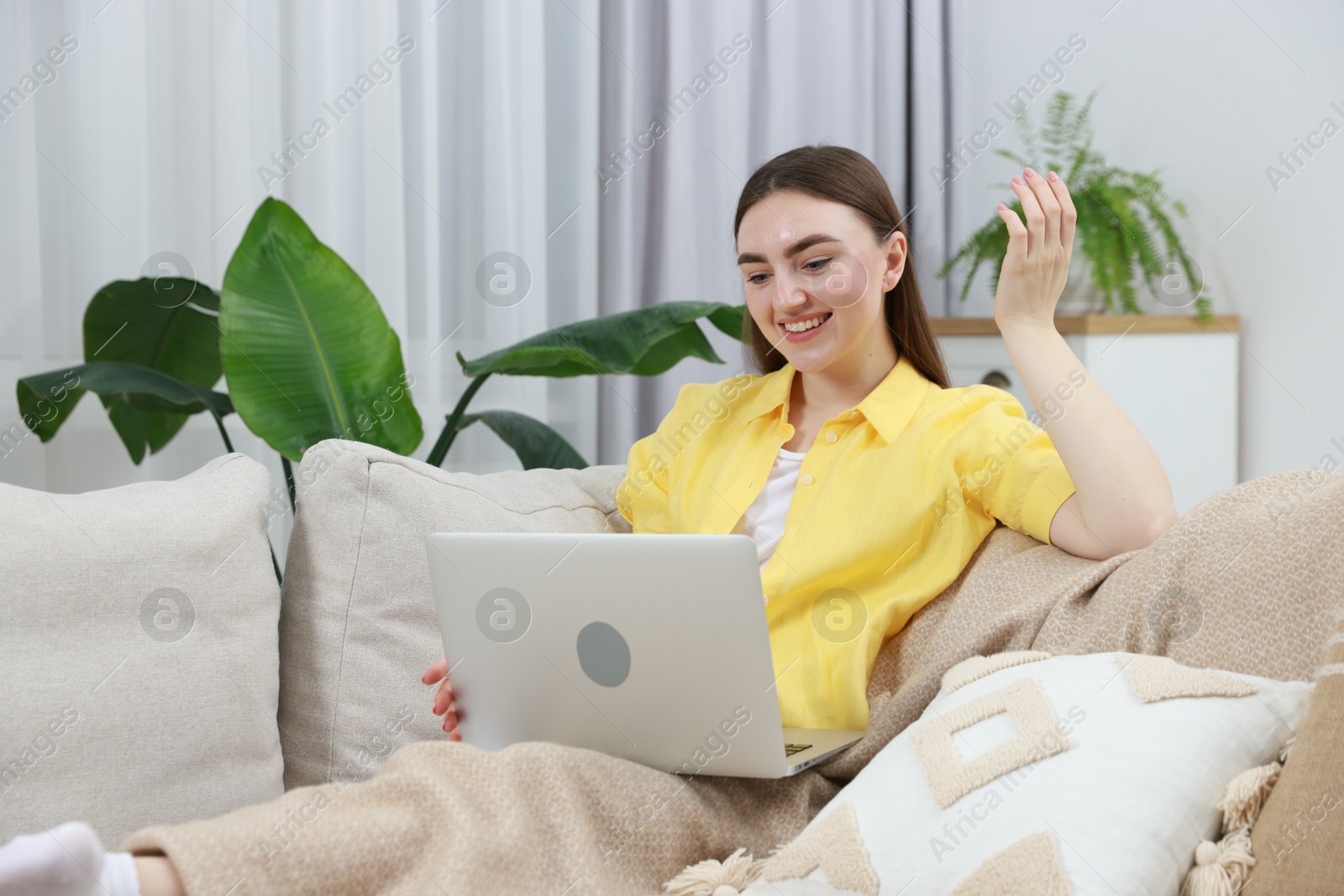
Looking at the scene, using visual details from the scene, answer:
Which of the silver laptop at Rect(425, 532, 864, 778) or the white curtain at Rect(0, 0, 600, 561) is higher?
the white curtain at Rect(0, 0, 600, 561)

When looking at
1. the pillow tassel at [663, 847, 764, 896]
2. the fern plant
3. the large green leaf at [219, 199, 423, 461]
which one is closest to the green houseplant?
the large green leaf at [219, 199, 423, 461]

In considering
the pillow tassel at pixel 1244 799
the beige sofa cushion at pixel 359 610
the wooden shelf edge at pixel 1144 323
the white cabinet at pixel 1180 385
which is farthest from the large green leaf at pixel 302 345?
the white cabinet at pixel 1180 385

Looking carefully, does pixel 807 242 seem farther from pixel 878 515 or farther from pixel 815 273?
pixel 878 515

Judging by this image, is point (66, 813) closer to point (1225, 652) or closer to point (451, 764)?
point (451, 764)

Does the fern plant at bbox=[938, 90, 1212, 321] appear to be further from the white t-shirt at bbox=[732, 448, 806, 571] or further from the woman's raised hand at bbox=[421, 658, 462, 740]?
the woman's raised hand at bbox=[421, 658, 462, 740]

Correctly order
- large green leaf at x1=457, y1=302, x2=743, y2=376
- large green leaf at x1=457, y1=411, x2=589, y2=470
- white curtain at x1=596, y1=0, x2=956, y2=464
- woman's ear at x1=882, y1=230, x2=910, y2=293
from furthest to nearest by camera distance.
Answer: white curtain at x1=596, y1=0, x2=956, y2=464, large green leaf at x1=457, y1=411, x2=589, y2=470, large green leaf at x1=457, y1=302, x2=743, y2=376, woman's ear at x1=882, y1=230, x2=910, y2=293

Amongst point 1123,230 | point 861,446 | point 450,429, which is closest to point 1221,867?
point 861,446

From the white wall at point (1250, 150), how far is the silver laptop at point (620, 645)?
1610 millimetres

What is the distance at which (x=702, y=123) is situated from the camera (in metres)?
2.41

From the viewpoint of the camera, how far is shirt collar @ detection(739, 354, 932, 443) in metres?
1.24

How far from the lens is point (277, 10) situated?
6.39ft

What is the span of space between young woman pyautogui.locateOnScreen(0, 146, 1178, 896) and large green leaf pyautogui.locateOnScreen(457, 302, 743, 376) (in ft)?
0.61

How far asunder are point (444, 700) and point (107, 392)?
717 mm

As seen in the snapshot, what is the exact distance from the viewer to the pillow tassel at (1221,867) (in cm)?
70
